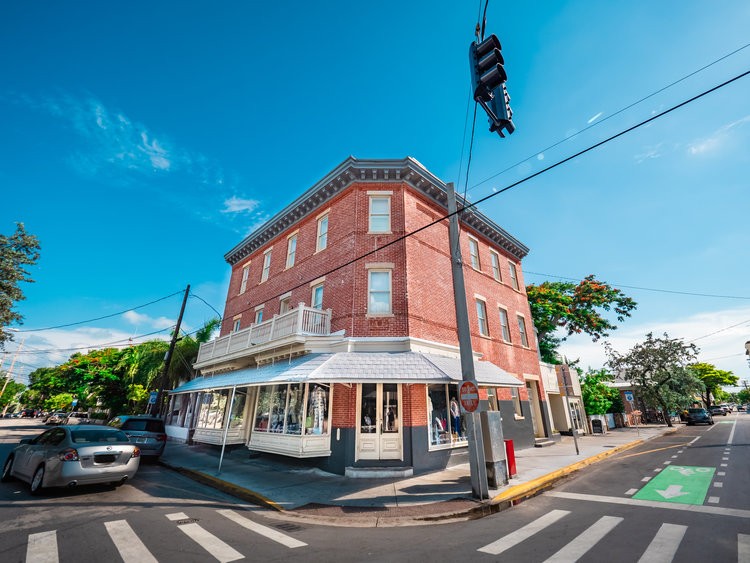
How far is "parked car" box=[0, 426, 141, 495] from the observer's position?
6.99 meters

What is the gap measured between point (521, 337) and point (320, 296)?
39.9ft

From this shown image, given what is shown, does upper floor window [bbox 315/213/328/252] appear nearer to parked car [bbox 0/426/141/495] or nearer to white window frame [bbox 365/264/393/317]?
white window frame [bbox 365/264/393/317]

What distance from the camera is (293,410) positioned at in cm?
1176

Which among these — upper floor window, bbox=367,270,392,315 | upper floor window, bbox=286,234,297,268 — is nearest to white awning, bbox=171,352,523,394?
upper floor window, bbox=367,270,392,315

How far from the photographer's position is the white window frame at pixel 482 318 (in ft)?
51.9

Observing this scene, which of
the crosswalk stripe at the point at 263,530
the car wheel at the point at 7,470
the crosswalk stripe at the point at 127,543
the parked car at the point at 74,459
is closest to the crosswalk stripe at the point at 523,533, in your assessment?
the crosswalk stripe at the point at 263,530

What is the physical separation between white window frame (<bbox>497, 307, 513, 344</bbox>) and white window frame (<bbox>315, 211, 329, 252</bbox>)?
10.0 meters

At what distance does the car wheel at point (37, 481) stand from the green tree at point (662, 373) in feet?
124

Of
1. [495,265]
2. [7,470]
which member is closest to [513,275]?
[495,265]

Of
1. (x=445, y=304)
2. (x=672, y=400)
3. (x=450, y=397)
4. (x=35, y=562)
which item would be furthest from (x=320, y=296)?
(x=672, y=400)

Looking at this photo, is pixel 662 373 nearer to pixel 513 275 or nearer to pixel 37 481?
pixel 513 275

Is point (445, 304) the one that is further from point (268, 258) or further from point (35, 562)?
point (35, 562)

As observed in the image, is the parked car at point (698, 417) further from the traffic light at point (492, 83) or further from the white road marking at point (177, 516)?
the white road marking at point (177, 516)

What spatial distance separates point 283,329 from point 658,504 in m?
11.4
